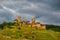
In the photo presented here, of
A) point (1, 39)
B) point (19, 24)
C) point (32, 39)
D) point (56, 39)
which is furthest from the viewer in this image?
point (19, 24)

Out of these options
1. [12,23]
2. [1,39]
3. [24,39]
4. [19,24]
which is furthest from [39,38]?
[12,23]

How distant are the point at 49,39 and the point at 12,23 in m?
31.3

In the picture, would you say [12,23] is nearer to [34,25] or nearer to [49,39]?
[34,25]

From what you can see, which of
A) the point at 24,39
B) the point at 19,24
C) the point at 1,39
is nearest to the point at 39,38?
the point at 24,39

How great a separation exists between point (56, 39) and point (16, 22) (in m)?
26.7

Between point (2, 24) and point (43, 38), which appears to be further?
point (2, 24)

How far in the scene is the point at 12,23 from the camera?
76.1m

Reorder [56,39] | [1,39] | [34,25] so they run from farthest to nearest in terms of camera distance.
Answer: [34,25]
[56,39]
[1,39]

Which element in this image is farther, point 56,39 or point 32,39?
point 56,39

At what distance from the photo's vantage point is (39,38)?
47375 millimetres

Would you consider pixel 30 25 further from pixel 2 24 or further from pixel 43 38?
pixel 43 38

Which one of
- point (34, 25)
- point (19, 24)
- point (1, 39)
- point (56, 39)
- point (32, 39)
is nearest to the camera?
point (1, 39)

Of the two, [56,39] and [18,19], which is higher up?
[18,19]

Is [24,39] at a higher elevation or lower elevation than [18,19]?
lower
